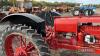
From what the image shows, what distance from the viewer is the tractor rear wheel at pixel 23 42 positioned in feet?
18.8

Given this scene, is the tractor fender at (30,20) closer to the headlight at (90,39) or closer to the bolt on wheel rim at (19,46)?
the bolt on wheel rim at (19,46)

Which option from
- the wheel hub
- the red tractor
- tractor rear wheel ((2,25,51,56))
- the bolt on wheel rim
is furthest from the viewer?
the wheel hub

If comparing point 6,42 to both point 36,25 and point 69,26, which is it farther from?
point 69,26

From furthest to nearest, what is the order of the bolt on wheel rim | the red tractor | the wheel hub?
the wheel hub < the bolt on wheel rim < the red tractor

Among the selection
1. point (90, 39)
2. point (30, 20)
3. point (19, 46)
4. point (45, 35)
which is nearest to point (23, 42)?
point (19, 46)

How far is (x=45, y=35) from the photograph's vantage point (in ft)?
21.6

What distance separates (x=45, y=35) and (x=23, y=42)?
64 cm

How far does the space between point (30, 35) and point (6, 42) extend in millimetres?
1021

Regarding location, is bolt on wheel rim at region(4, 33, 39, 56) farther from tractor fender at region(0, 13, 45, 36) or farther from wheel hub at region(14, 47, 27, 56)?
tractor fender at region(0, 13, 45, 36)

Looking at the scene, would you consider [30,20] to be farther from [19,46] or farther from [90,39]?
[90,39]

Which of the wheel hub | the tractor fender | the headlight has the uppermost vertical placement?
the tractor fender

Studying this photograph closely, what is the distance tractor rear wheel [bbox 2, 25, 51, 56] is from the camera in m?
5.74

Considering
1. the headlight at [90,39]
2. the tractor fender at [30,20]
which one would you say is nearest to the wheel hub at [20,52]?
the tractor fender at [30,20]

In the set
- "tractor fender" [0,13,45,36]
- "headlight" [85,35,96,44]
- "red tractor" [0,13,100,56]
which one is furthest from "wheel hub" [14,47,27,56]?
"headlight" [85,35,96,44]
